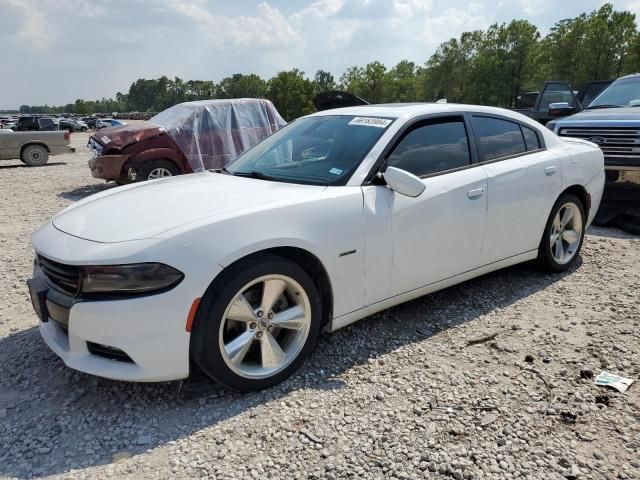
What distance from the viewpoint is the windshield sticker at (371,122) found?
353 cm

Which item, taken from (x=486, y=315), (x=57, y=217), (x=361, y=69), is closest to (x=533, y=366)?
(x=486, y=315)

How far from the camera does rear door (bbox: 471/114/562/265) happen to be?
3918mm

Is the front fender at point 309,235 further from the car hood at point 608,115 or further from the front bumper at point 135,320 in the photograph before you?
the car hood at point 608,115

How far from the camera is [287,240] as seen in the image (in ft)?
9.23

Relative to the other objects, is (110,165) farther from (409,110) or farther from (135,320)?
(135,320)

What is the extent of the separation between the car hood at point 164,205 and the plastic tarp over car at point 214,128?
620 cm

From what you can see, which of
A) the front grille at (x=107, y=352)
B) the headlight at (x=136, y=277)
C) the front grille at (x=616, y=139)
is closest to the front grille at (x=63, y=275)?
the headlight at (x=136, y=277)

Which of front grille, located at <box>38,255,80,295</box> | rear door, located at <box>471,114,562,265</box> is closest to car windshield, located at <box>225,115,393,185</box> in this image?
rear door, located at <box>471,114,562,265</box>

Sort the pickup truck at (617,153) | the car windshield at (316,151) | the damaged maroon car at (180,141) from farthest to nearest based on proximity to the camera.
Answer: the damaged maroon car at (180,141), the pickup truck at (617,153), the car windshield at (316,151)

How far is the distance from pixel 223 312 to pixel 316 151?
1.49 metres

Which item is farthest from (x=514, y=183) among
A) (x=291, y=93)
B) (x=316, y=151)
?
(x=291, y=93)

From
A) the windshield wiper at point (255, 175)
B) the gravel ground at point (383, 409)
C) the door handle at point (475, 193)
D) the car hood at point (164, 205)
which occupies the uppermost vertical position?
the windshield wiper at point (255, 175)

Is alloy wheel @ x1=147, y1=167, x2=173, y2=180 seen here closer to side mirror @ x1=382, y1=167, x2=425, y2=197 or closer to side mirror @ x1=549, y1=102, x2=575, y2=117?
side mirror @ x1=549, y1=102, x2=575, y2=117

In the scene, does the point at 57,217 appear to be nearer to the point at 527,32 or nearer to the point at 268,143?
the point at 268,143
